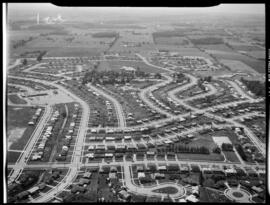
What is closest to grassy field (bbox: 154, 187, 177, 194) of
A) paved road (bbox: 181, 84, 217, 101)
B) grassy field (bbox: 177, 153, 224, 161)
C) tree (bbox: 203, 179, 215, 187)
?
tree (bbox: 203, 179, 215, 187)

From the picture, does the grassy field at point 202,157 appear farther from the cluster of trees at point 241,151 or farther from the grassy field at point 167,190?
the grassy field at point 167,190

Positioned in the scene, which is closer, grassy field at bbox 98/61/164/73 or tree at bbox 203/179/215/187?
tree at bbox 203/179/215/187

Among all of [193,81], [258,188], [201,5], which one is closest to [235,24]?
[193,81]

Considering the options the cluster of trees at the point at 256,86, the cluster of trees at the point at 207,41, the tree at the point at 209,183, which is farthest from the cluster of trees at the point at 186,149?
the cluster of trees at the point at 207,41

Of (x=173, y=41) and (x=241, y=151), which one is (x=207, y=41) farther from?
(x=241, y=151)

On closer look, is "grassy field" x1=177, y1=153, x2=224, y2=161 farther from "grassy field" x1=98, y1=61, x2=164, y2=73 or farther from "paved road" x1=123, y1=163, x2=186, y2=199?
"grassy field" x1=98, y1=61, x2=164, y2=73

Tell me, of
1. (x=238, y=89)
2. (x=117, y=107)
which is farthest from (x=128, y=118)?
(x=238, y=89)
